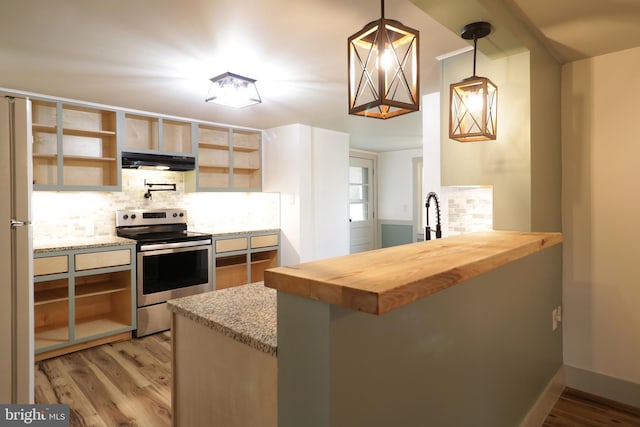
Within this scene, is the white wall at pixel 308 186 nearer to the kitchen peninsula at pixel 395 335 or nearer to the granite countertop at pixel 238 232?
the granite countertop at pixel 238 232

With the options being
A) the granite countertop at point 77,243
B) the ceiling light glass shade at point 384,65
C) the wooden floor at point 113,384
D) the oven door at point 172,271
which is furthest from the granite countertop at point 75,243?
the ceiling light glass shade at point 384,65

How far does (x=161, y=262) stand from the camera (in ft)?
11.9

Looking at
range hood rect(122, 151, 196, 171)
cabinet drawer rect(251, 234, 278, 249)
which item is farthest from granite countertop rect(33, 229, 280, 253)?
cabinet drawer rect(251, 234, 278, 249)

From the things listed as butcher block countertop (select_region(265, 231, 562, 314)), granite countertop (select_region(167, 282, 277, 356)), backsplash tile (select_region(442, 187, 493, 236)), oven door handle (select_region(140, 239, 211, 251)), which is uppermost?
backsplash tile (select_region(442, 187, 493, 236))

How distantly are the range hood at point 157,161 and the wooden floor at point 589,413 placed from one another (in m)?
3.79

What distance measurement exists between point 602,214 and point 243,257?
145 inches

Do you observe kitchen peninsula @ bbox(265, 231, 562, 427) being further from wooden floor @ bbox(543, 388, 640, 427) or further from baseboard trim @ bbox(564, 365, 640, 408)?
baseboard trim @ bbox(564, 365, 640, 408)

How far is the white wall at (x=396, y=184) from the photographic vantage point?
661 centimetres

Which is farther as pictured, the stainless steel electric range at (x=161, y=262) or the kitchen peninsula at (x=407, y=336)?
the stainless steel electric range at (x=161, y=262)

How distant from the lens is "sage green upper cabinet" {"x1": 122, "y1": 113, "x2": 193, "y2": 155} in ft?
12.8

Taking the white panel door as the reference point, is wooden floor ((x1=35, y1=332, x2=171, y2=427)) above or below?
below

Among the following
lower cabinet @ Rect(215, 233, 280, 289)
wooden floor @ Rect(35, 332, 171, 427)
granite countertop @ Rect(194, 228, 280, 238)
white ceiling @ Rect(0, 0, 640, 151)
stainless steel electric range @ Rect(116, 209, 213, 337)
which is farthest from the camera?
lower cabinet @ Rect(215, 233, 280, 289)

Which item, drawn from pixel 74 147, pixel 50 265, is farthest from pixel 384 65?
pixel 74 147

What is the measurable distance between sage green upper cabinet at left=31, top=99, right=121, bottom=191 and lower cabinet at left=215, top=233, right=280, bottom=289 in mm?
1293
